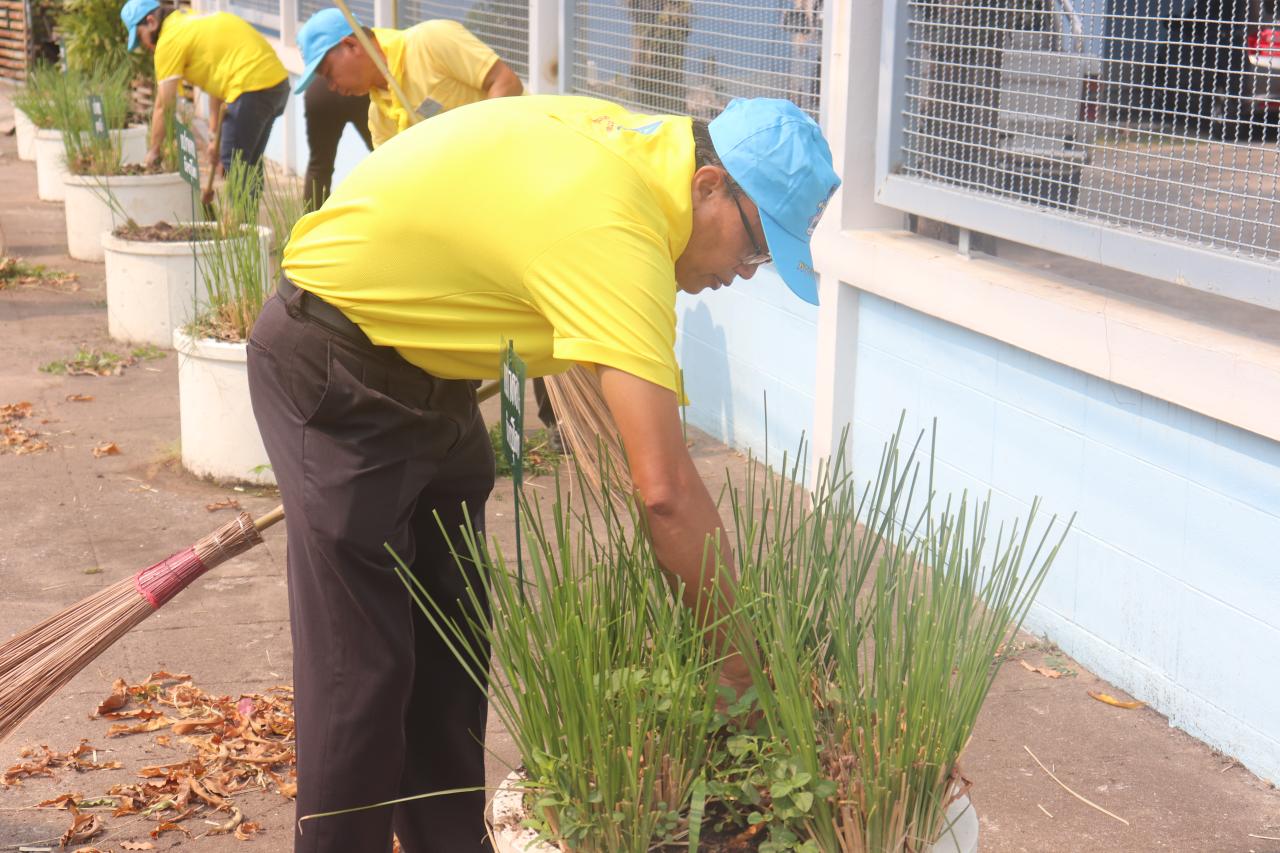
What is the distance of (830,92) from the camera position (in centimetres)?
486

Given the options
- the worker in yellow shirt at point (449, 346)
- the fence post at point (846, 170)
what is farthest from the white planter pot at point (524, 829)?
the fence post at point (846, 170)

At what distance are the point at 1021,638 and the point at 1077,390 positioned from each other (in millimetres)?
738

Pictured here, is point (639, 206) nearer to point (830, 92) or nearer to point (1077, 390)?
point (1077, 390)

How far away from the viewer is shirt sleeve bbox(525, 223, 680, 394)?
1.87m

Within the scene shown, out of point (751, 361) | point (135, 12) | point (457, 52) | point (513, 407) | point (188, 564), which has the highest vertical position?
point (135, 12)

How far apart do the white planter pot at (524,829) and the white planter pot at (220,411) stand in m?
3.47

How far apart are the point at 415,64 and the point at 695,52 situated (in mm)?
1112

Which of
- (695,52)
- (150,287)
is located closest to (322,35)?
(695,52)

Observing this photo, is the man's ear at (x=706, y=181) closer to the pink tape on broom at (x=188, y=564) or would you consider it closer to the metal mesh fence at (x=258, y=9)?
the pink tape on broom at (x=188, y=564)

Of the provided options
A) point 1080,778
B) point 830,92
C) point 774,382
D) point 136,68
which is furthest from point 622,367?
point 136,68

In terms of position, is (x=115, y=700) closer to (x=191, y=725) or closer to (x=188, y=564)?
(x=191, y=725)

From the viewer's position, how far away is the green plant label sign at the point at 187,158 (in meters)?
6.24

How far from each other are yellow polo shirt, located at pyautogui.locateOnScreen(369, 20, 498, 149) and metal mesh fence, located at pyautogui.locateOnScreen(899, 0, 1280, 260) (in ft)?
6.20

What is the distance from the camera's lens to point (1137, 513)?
365 centimetres
